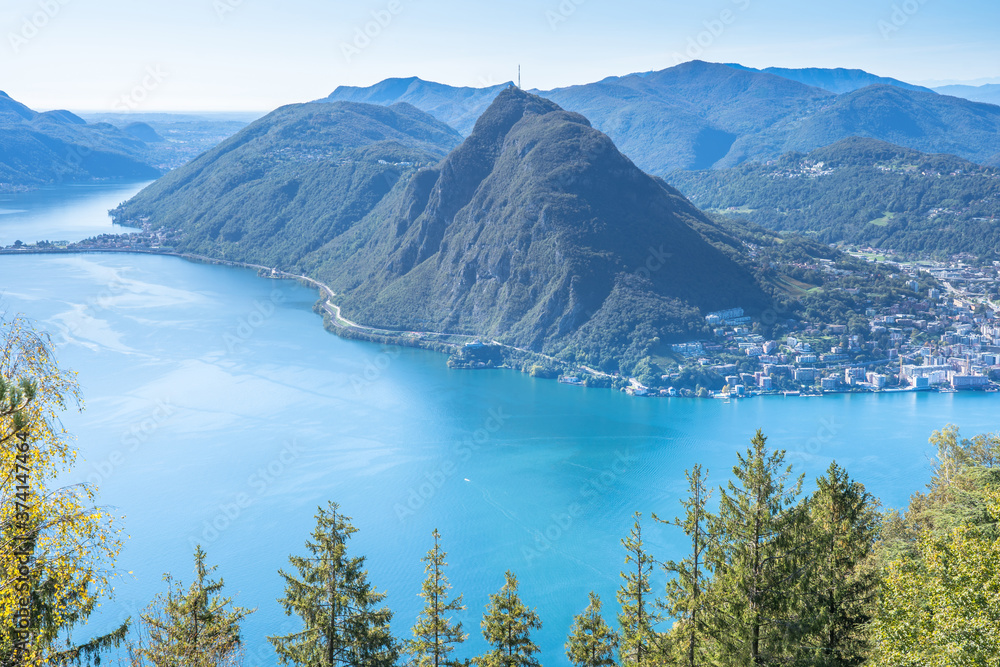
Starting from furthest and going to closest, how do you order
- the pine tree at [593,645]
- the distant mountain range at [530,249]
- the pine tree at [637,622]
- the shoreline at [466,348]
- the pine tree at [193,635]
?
the distant mountain range at [530,249] < the shoreline at [466,348] < the pine tree at [593,645] < the pine tree at [637,622] < the pine tree at [193,635]

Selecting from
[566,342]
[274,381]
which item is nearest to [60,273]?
[274,381]

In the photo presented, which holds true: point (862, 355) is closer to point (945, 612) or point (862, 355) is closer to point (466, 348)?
point (466, 348)

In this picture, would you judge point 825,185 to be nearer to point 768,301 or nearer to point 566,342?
point 768,301

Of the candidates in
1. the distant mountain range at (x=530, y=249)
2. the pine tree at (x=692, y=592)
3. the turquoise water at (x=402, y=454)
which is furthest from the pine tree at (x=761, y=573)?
the distant mountain range at (x=530, y=249)

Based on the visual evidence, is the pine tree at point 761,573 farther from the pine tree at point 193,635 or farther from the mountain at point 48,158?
the mountain at point 48,158

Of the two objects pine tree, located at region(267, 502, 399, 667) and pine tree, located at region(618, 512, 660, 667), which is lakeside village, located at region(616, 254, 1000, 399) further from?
pine tree, located at region(267, 502, 399, 667)

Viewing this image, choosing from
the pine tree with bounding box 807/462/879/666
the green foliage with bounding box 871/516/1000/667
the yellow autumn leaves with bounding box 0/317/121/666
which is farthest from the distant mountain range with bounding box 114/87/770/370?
the yellow autumn leaves with bounding box 0/317/121/666
